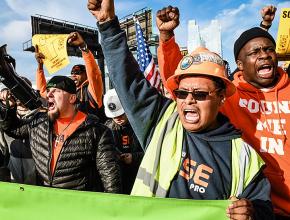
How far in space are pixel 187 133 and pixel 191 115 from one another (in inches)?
4.1

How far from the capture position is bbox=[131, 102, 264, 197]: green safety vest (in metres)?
1.82

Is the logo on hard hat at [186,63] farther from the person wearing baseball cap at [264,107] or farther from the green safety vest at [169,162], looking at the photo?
the person wearing baseball cap at [264,107]

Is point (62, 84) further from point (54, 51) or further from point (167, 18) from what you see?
point (54, 51)

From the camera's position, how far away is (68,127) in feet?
11.1

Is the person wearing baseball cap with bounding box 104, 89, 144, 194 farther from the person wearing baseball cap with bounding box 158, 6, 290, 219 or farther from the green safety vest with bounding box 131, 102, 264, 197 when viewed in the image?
the green safety vest with bounding box 131, 102, 264, 197

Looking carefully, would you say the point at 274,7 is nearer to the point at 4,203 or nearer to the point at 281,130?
the point at 281,130

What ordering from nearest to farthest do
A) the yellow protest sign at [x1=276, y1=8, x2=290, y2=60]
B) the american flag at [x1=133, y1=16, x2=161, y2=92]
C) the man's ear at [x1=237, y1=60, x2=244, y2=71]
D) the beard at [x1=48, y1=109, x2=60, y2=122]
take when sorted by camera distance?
the man's ear at [x1=237, y1=60, x2=244, y2=71] → the beard at [x1=48, y1=109, x2=60, y2=122] → the yellow protest sign at [x1=276, y1=8, x2=290, y2=60] → the american flag at [x1=133, y1=16, x2=161, y2=92]

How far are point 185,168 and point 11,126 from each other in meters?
2.34

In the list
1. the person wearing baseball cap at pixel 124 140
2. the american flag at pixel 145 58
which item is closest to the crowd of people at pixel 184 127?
the person wearing baseball cap at pixel 124 140

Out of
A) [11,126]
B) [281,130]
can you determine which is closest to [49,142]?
[11,126]

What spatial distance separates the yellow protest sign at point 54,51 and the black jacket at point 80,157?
1.60 m

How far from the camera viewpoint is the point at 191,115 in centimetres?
195

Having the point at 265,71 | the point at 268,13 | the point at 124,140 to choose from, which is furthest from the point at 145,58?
the point at 265,71

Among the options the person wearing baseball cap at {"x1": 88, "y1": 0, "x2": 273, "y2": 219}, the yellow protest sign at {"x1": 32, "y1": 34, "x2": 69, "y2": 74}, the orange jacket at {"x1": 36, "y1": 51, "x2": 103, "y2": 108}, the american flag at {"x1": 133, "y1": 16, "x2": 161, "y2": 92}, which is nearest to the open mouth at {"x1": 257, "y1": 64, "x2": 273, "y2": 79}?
the person wearing baseball cap at {"x1": 88, "y1": 0, "x2": 273, "y2": 219}
